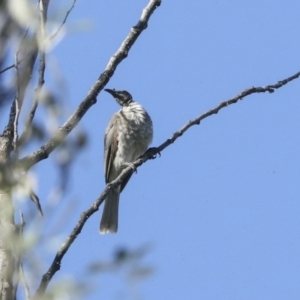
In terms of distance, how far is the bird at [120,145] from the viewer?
8438mm

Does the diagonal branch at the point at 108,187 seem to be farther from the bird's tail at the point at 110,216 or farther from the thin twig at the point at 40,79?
the bird's tail at the point at 110,216

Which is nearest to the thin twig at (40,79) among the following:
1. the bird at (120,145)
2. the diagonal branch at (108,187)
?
the diagonal branch at (108,187)

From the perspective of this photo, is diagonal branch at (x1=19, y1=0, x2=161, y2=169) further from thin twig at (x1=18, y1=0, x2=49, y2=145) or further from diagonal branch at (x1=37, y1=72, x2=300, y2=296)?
thin twig at (x1=18, y1=0, x2=49, y2=145)

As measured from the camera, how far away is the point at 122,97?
925 cm

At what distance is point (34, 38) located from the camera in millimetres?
1733

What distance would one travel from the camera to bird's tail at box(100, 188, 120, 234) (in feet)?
28.3

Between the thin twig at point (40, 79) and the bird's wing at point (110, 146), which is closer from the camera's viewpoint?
the thin twig at point (40, 79)

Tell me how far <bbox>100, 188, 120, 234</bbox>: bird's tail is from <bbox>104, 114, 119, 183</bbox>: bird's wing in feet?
0.88

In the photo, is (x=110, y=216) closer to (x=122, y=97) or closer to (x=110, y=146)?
(x=110, y=146)

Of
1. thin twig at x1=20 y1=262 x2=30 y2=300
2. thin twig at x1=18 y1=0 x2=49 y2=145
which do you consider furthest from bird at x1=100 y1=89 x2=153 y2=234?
thin twig at x1=20 y1=262 x2=30 y2=300

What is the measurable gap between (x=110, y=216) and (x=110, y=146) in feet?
2.85

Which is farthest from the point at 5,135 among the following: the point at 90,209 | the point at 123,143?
the point at 123,143

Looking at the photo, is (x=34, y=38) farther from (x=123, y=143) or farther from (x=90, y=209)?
(x=123, y=143)

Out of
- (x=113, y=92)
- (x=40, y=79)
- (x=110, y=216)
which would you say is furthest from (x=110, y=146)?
(x=40, y=79)
